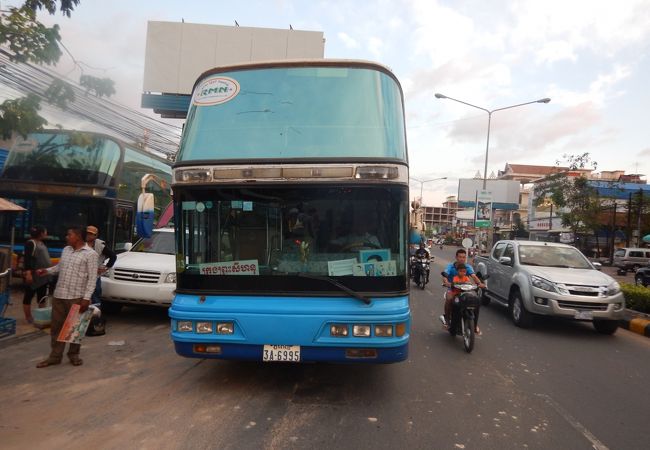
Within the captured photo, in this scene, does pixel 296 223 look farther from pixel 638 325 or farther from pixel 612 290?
pixel 638 325

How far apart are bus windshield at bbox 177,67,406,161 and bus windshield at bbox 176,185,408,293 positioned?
1.21 ft

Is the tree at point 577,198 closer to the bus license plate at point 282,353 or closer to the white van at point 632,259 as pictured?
the white van at point 632,259

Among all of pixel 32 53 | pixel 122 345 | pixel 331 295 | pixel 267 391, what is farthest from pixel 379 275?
pixel 32 53

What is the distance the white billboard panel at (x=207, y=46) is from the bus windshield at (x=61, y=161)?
15.9 metres

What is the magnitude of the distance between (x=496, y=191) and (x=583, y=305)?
172 feet

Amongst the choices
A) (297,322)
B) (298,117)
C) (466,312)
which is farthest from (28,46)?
(466,312)

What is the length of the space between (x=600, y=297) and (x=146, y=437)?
24.7ft

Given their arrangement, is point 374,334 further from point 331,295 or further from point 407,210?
point 407,210

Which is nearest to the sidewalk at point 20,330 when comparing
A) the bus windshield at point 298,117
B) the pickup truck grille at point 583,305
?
the bus windshield at point 298,117

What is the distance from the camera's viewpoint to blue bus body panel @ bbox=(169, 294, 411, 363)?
4.19m

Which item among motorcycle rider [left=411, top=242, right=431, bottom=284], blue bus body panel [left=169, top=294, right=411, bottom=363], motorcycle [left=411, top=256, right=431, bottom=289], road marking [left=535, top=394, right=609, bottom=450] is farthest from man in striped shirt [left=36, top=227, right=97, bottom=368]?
motorcycle [left=411, top=256, right=431, bottom=289]

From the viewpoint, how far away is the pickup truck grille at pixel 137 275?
790cm

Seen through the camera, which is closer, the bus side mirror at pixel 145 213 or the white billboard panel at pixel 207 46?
the bus side mirror at pixel 145 213

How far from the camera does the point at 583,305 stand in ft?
25.8
